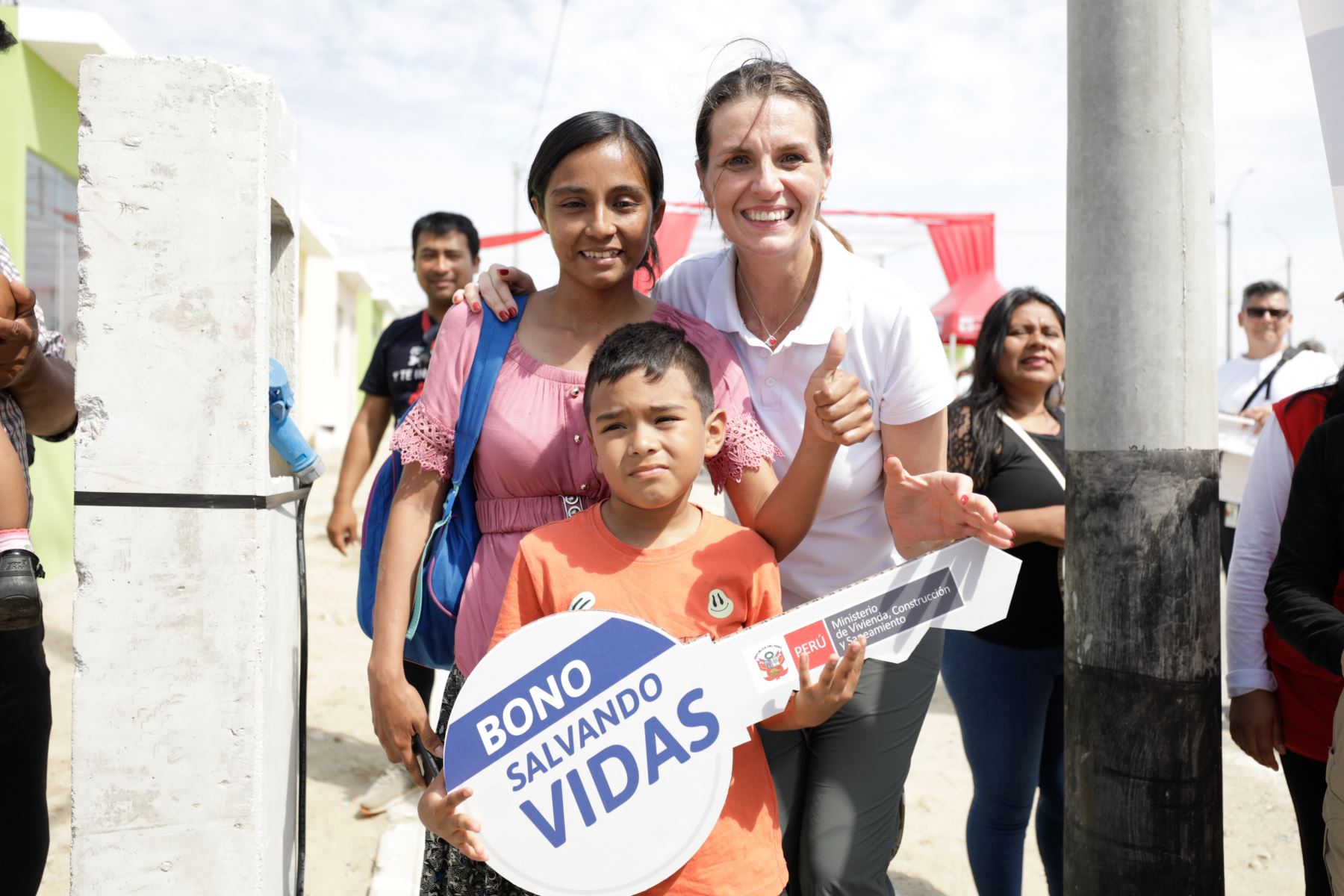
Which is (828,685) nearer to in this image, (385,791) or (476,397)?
(476,397)

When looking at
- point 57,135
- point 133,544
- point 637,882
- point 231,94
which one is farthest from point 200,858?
point 57,135

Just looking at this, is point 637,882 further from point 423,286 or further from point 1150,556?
point 423,286

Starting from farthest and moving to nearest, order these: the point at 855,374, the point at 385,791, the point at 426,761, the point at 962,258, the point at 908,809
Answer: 1. the point at 962,258
2. the point at 908,809
3. the point at 385,791
4. the point at 855,374
5. the point at 426,761

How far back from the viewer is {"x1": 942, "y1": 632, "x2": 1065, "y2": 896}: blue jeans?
2840 millimetres

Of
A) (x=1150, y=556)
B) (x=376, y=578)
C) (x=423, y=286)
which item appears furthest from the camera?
(x=423, y=286)

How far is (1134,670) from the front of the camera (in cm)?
203

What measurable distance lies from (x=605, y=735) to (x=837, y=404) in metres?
0.71

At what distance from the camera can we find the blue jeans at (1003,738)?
2.84 meters

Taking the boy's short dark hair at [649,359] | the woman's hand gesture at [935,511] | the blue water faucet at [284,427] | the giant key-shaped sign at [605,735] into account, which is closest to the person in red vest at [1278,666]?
the woman's hand gesture at [935,511]

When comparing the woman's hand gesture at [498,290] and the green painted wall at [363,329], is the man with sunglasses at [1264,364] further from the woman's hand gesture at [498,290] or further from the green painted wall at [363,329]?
the green painted wall at [363,329]

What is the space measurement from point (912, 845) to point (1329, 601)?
2385 millimetres

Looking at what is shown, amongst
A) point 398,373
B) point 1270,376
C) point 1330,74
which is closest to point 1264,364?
point 1270,376

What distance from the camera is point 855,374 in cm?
207

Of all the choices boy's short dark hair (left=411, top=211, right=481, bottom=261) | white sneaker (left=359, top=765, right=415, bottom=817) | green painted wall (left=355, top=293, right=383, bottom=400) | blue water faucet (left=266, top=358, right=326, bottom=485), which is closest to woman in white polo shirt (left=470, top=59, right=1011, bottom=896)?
blue water faucet (left=266, top=358, right=326, bottom=485)
